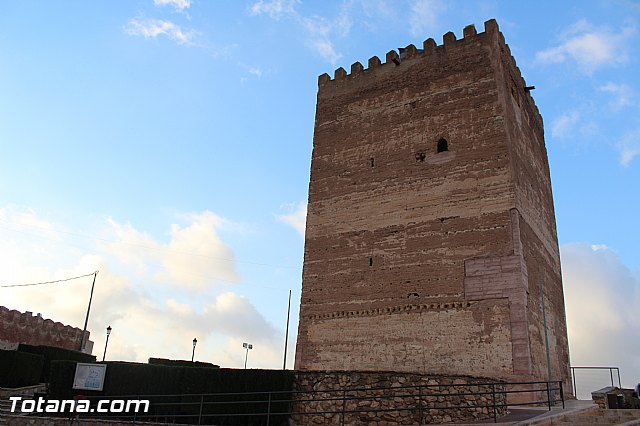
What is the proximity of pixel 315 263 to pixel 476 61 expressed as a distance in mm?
8500

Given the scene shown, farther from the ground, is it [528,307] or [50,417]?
[528,307]

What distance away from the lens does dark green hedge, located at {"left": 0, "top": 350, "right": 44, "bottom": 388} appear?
21.0 m

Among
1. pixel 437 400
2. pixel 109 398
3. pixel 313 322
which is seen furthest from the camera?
pixel 313 322

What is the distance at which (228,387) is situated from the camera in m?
15.3

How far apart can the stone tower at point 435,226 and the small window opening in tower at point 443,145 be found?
1.3 inches

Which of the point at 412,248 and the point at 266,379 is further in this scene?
the point at 412,248

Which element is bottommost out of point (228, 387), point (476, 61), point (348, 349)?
point (228, 387)

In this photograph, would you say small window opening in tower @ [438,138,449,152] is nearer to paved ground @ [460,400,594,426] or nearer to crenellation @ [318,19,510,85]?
crenellation @ [318,19,510,85]

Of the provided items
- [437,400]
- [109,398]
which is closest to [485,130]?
[437,400]

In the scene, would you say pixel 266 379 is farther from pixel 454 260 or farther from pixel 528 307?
pixel 528 307

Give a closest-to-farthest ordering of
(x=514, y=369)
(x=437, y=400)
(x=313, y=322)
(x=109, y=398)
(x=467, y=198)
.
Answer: (x=437, y=400)
(x=514, y=369)
(x=109, y=398)
(x=467, y=198)
(x=313, y=322)

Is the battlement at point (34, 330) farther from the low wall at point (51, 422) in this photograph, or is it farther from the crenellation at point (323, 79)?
the crenellation at point (323, 79)

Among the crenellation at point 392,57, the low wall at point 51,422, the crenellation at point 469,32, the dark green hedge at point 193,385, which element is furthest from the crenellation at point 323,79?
the low wall at point 51,422

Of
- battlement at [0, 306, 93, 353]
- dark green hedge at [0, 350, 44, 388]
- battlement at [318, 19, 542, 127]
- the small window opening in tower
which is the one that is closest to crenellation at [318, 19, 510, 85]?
battlement at [318, 19, 542, 127]
